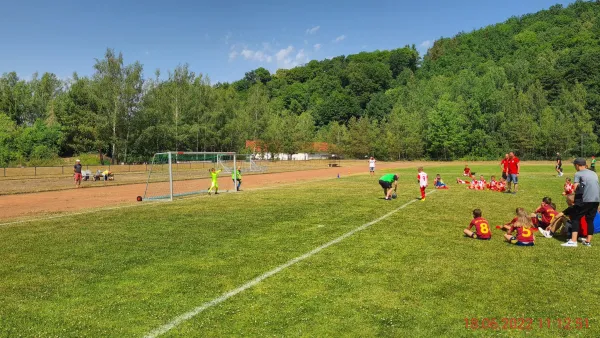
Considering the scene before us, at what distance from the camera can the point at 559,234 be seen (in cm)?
1041

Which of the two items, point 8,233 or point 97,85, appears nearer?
point 8,233

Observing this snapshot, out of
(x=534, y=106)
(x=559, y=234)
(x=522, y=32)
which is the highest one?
(x=522, y=32)

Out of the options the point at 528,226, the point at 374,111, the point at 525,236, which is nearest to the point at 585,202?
the point at 528,226

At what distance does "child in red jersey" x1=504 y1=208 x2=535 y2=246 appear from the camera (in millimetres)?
9102

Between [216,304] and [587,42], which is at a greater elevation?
[587,42]

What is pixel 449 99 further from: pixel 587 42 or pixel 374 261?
pixel 374 261

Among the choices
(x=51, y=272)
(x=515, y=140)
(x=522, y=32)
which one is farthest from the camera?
(x=522, y=32)

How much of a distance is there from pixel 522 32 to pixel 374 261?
176 metres

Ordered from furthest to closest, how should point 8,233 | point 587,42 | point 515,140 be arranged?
point 587,42
point 515,140
point 8,233

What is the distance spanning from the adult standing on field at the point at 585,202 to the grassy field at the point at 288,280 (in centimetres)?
53

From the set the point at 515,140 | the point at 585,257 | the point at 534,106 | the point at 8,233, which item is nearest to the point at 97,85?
the point at 8,233

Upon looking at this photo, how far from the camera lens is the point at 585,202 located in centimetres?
895

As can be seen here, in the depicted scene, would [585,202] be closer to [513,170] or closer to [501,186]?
[513,170]

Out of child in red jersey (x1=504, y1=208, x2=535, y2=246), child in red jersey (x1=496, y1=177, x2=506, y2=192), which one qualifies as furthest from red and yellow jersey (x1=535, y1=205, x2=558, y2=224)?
child in red jersey (x1=496, y1=177, x2=506, y2=192)
